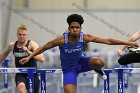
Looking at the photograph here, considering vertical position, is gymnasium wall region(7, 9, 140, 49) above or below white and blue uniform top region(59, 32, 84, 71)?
above

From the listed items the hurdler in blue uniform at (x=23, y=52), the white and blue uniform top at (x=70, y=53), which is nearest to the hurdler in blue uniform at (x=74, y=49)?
the white and blue uniform top at (x=70, y=53)

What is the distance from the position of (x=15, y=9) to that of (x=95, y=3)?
327cm

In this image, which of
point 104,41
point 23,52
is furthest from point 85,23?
point 104,41

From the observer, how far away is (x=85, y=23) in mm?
16453

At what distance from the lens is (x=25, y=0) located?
17.4 metres

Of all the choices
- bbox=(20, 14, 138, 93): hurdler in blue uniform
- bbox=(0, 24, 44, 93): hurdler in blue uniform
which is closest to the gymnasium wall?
bbox=(0, 24, 44, 93): hurdler in blue uniform

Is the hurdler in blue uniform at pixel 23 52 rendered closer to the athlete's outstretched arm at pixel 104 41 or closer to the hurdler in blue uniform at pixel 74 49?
the hurdler in blue uniform at pixel 74 49

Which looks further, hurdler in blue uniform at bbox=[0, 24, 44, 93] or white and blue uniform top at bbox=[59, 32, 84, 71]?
hurdler in blue uniform at bbox=[0, 24, 44, 93]

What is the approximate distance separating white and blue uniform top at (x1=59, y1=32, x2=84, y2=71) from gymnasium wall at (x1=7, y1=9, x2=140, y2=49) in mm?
11018

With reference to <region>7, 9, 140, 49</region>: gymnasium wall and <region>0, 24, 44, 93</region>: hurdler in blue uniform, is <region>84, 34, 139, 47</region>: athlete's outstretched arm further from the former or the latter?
<region>7, 9, 140, 49</region>: gymnasium wall

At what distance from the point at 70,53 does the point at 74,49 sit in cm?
7

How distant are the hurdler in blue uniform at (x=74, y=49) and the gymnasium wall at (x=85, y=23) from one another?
10999 millimetres

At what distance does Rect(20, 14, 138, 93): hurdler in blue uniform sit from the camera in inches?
200

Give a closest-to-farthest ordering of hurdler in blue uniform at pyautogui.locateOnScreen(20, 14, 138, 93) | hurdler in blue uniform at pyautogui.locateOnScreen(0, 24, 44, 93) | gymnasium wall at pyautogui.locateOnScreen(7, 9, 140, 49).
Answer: hurdler in blue uniform at pyautogui.locateOnScreen(20, 14, 138, 93) < hurdler in blue uniform at pyautogui.locateOnScreen(0, 24, 44, 93) < gymnasium wall at pyautogui.locateOnScreen(7, 9, 140, 49)
